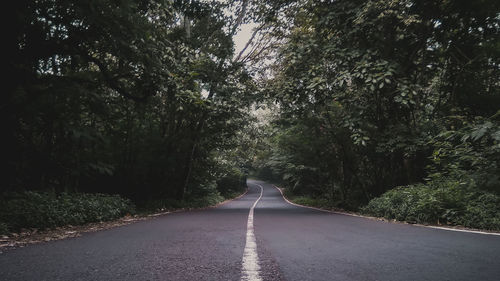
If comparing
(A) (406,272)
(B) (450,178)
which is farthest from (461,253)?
(B) (450,178)

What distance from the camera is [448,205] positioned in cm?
706

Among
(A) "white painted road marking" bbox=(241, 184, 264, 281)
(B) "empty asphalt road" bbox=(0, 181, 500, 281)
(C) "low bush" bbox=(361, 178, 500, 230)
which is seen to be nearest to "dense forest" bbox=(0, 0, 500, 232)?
(C) "low bush" bbox=(361, 178, 500, 230)

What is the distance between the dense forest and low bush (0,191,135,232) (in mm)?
36

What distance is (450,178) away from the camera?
26.8 feet

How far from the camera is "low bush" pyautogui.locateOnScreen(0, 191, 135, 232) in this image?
5934 mm

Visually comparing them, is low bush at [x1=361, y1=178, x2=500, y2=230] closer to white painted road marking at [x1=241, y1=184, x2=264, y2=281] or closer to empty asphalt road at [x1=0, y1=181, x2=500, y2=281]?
→ empty asphalt road at [x1=0, y1=181, x2=500, y2=281]

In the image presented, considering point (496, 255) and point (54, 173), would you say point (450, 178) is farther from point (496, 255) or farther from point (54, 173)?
point (54, 173)

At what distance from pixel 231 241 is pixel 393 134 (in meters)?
7.77

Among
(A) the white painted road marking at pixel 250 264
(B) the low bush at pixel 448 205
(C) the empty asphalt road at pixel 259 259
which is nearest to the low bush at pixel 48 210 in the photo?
(C) the empty asphalt road at pixel 259 259

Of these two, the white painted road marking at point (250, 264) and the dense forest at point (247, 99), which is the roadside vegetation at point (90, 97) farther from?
the white painted road marking at point (250, 264)

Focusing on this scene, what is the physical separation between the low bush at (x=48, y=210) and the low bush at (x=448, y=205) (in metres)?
8.17

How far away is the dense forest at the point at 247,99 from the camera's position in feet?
21.8

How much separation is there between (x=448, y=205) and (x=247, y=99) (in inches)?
383

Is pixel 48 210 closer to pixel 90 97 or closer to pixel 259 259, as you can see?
pixel 90 97
